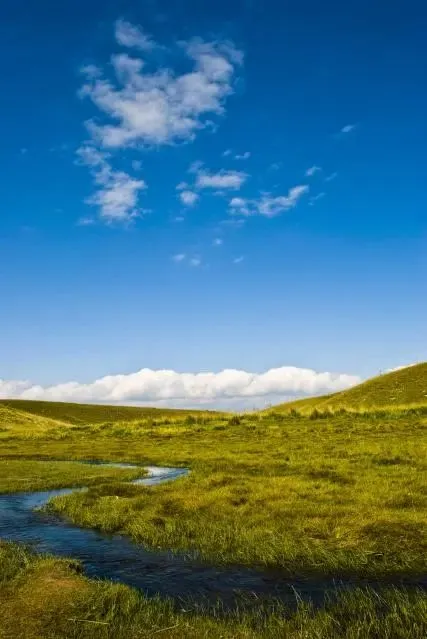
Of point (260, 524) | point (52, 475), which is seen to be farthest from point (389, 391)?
point (260, 524)

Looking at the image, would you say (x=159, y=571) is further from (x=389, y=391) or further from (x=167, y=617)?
(x=389, y=391)

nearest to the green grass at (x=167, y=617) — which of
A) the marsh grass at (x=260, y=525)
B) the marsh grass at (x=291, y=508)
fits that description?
the marsh grass at (x=260, y=525)

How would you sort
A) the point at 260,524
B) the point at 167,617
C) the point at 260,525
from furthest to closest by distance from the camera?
the point at 260,524 → the point at 260,525 → the point at 167,617

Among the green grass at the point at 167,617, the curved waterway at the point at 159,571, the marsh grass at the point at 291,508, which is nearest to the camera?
the green grass at the point at 167,617

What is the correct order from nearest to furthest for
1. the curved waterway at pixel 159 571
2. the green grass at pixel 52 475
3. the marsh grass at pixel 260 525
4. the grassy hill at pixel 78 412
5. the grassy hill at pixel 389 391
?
the marsh grass at pixel 260 525
the curved waterway at pixel 159 571
the green grass at pixel 52 475
the grassy hill at pixel 389 391
the grassy hill at pixel 78 412

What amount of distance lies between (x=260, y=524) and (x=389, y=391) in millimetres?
75800

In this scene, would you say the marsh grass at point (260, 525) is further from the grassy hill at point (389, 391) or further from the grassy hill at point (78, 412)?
the grassy hill at point (78, 412)

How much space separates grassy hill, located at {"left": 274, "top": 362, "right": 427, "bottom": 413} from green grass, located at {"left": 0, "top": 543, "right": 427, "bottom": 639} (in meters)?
65.1

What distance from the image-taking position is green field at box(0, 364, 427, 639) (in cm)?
1040

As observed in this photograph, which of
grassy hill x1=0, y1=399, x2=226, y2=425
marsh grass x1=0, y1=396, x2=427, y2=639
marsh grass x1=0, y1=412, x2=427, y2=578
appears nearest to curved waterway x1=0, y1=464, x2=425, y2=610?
marsh grass x1=0, y1=396, x2=427, y2=639

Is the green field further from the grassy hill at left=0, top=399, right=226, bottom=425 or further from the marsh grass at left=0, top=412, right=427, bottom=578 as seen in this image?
the grassy hill at left=0, top=399, right=226, bottom=425

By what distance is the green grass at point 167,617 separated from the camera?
987 centimetres

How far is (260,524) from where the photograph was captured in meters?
17.6

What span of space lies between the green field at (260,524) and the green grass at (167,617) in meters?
0.03
